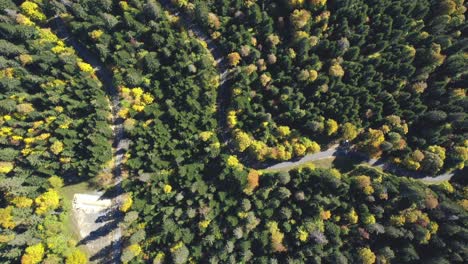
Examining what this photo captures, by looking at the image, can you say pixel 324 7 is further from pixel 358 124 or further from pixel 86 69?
pixel 86 69

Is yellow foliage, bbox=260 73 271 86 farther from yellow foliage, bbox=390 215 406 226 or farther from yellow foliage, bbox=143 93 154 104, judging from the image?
yellow foliage, bbox=390 215 406 226

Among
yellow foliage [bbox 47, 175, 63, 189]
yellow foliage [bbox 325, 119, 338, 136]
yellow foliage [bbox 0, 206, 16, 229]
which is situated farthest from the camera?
yellow foliage [bbox 325, 119, 338, 136]

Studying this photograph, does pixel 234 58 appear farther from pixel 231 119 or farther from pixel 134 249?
pixel 134 249

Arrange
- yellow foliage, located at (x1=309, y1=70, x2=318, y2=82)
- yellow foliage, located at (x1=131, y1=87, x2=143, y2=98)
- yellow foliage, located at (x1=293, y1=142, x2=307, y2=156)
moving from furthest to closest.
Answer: yellow foliage, located at (x1=309, y1=70, x2=318, y2=82) → yellow foliage, located at (x1=131, y1=87, x2=143, y2=98) → yellow foliage, located at (x1=293, y1=142, x2=307, y2=156)

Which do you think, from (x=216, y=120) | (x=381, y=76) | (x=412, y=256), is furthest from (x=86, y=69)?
(x=412, y=256)

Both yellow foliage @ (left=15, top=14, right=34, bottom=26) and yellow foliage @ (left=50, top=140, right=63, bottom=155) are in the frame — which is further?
yellow foliage @ (left=15, top=14, right=34, bottom=26)

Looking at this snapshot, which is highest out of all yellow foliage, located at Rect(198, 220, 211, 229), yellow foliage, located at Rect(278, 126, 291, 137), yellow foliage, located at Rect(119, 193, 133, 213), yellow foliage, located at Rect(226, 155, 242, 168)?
yellow foliage, located at Rect(278, 126, 291, 137)

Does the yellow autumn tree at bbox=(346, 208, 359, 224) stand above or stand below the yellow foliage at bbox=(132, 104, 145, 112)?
below

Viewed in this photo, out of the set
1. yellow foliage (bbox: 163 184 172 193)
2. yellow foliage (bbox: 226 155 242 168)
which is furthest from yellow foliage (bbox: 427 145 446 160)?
yellow foliage (bbox: 163 184 172 193)

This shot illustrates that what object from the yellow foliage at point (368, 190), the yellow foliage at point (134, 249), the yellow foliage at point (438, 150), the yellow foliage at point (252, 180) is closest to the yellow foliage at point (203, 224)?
the yellow foliage at point (252, 180)
